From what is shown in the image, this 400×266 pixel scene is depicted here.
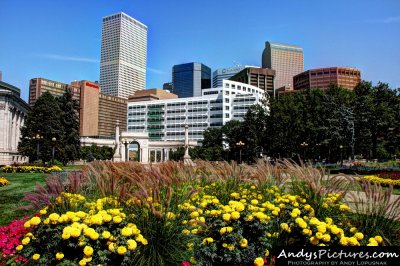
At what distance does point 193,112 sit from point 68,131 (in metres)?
70.8

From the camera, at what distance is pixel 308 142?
171 ft

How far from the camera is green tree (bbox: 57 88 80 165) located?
164 ft

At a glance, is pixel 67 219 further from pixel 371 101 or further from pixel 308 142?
pixel 371 101

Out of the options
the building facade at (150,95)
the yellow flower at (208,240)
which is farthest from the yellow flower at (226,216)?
the building facade at (150,95)

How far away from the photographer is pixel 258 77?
628 ft

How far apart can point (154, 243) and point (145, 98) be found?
170561mm

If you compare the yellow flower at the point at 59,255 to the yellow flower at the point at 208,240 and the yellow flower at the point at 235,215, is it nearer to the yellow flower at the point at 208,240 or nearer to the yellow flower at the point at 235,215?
the yellow flower at the point at 208,240

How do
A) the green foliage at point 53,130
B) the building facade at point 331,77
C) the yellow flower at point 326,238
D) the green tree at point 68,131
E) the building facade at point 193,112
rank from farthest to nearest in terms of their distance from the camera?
the building facade at point 331,77
the building facade at point 193,112
the green tree at point 68,131
the green foliage at point 53,130
the yellow flower at point 326,238

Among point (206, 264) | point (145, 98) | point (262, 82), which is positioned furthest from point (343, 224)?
point (262, 82)

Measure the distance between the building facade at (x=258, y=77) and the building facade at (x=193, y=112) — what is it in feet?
186

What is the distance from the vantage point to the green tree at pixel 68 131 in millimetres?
50084

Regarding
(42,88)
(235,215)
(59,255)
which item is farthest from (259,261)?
(42,88)

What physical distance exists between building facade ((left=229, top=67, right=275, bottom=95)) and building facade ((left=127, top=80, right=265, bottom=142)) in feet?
186

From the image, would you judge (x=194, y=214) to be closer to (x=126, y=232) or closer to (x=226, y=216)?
(x=226, y=216)
